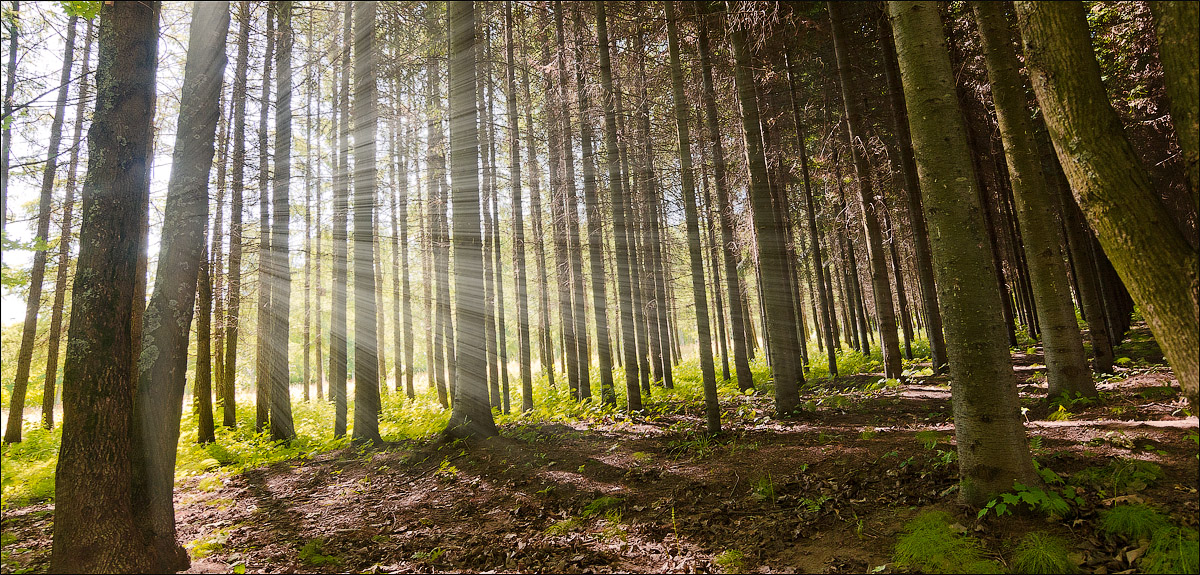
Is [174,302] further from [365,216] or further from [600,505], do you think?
[365,216]

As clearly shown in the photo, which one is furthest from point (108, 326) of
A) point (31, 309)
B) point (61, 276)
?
point (31, 309)

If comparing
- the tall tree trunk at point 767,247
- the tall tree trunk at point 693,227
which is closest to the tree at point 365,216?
the tall tree trunk at point 693,227

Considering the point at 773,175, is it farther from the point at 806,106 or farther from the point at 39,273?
the point at 39,273

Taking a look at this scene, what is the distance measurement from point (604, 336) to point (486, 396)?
3.79 metres

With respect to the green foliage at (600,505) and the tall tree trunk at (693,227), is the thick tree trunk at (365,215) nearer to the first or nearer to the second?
the green foliage at (600,505)

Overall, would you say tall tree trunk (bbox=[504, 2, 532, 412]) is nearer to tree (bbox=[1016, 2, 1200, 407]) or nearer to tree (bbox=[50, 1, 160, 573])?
tree (bbox=[50, 1, 160, 573])

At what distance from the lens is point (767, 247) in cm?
886

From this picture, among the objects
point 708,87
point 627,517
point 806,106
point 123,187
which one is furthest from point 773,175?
point 123,187

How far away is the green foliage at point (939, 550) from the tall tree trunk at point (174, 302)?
21.2 ft

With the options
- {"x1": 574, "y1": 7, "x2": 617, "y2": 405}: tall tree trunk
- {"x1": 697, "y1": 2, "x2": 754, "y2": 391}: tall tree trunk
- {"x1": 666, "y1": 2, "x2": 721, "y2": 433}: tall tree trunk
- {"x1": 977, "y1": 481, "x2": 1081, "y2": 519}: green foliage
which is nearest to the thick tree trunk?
{"x1": 574, "y1": 7, "x2": 617, "y2": 405}: tall tree trunk

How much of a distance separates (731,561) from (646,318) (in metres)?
10.8

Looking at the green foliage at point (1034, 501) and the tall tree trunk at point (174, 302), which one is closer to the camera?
the green foliage at point (1034, 501)

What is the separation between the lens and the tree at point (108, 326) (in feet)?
13.6

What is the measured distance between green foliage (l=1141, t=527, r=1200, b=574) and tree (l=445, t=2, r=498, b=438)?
8486mm
